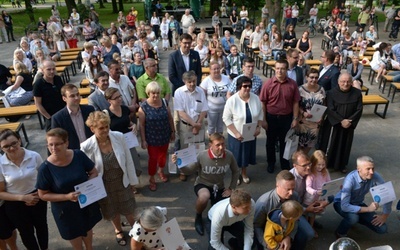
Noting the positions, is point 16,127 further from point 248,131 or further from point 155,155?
point 248,131

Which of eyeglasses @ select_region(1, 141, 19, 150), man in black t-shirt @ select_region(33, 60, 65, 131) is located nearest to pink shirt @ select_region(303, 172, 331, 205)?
eyeglasses @ select_region(1, 141, 19, 150)

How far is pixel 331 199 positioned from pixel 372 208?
A: 45cm

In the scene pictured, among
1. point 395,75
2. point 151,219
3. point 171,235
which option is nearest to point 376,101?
point 395,75

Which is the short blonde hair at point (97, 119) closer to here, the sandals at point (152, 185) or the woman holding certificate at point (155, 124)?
the woman holding certificate at point (155, 124)

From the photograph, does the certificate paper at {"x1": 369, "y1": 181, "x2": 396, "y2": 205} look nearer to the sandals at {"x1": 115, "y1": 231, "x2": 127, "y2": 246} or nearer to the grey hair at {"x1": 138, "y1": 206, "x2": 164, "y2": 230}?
the grey hair at {"x1": 138, "y1": 206, "x2": 164, "y2": 230}

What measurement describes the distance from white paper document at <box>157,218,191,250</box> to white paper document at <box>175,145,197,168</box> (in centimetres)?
106

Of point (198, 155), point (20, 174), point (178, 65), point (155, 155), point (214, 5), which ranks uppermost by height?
point (214, 5)

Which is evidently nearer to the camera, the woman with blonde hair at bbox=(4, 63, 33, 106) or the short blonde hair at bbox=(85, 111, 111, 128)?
the short blonde hair at bbox=(85, 111, 111, 128)

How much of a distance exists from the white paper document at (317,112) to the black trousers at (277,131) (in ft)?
1.11

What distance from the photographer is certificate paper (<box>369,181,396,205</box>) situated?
371 cm

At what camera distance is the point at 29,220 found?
353cm

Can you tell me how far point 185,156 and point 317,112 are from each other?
2.37 meters

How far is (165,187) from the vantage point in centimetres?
523

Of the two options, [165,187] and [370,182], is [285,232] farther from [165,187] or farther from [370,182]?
[165,187]
